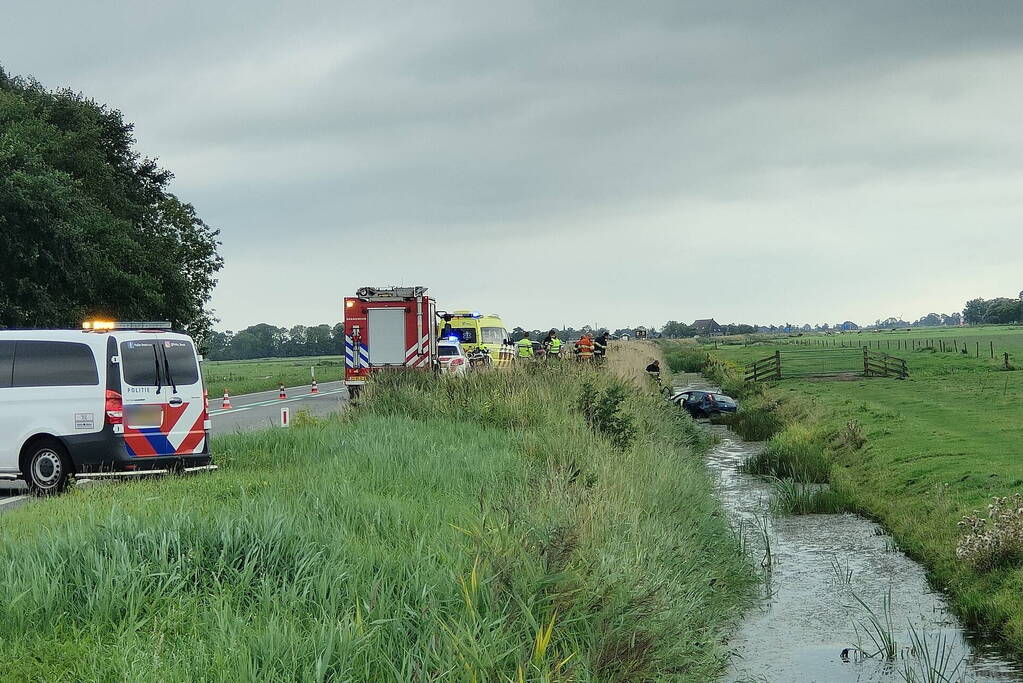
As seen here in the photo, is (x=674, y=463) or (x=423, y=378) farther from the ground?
(x=423, y=378)

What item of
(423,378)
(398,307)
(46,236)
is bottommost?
(423,378)

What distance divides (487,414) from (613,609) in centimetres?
1035

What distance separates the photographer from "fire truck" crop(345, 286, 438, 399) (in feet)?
96.9

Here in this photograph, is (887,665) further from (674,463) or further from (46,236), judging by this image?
(46,236)

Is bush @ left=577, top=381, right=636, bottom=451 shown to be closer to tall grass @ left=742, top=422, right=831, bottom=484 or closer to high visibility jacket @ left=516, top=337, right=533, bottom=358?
tall grass @ left=742, top=422, right=831, bottom=484

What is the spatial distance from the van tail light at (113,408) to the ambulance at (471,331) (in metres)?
27.9

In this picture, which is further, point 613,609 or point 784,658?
point 784,658

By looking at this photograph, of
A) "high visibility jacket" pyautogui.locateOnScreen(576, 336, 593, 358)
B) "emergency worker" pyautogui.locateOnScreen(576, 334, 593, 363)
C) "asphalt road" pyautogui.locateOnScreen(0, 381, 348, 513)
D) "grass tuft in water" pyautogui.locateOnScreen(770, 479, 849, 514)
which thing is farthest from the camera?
"high visibility jacket" pyautogui.locateOnScreen(576, 336, 593, 358)

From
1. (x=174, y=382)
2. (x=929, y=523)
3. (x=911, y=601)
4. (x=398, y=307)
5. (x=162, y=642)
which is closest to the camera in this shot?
(x=162, y=642)

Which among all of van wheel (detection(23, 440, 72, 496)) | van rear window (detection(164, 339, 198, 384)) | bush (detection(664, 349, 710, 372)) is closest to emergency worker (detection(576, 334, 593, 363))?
van rear window (detection(164, 339, 198, 384))

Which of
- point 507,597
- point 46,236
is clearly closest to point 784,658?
point 507,597

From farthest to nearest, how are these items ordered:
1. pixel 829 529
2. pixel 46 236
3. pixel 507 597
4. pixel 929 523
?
pixel 46 236
pixel 829 529
pixel 929 523
pixel 507 597

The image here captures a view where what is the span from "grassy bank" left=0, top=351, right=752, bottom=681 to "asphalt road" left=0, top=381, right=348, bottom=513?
3.85m

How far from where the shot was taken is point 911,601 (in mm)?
12453
